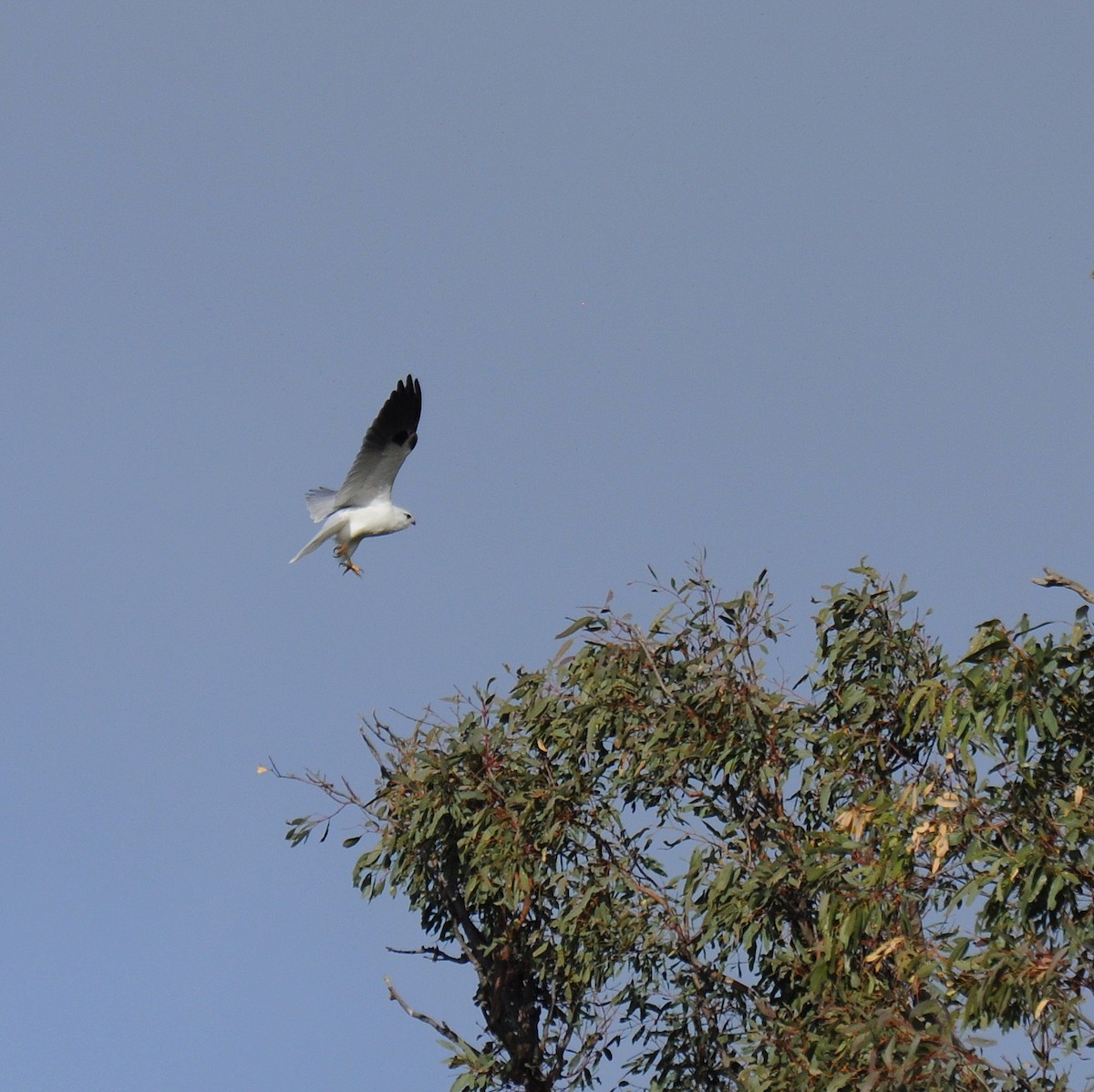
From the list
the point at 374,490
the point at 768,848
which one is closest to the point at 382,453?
the point at 374,490

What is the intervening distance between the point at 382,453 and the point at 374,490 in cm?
39

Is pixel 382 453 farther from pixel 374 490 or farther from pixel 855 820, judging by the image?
pixel 855 820

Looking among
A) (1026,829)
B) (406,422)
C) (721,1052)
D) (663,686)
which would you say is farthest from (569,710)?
(406,422)

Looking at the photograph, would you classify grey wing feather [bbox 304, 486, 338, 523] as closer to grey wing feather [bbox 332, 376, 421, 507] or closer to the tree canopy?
grey wing feather [bbox 332, 376, 421, 507]

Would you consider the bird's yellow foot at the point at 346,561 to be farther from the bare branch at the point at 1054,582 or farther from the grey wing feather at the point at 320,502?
the bare branch at the point at 1054,582

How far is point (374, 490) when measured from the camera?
11.2 meters

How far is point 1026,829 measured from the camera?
228 inches

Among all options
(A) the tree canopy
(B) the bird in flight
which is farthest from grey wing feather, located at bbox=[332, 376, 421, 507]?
(A) the tree canopy

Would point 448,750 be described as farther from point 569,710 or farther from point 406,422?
point 406,422

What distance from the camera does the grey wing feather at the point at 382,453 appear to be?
10.8 meters

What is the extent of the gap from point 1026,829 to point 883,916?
2.20 feet

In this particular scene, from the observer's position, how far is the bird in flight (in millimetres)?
10789

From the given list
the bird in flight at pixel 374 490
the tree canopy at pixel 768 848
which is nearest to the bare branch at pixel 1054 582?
the tree canopy at pixel 768 848

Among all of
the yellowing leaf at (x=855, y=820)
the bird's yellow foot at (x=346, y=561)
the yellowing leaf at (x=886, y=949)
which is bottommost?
the yellowing leaf at (x=886, y=949)
